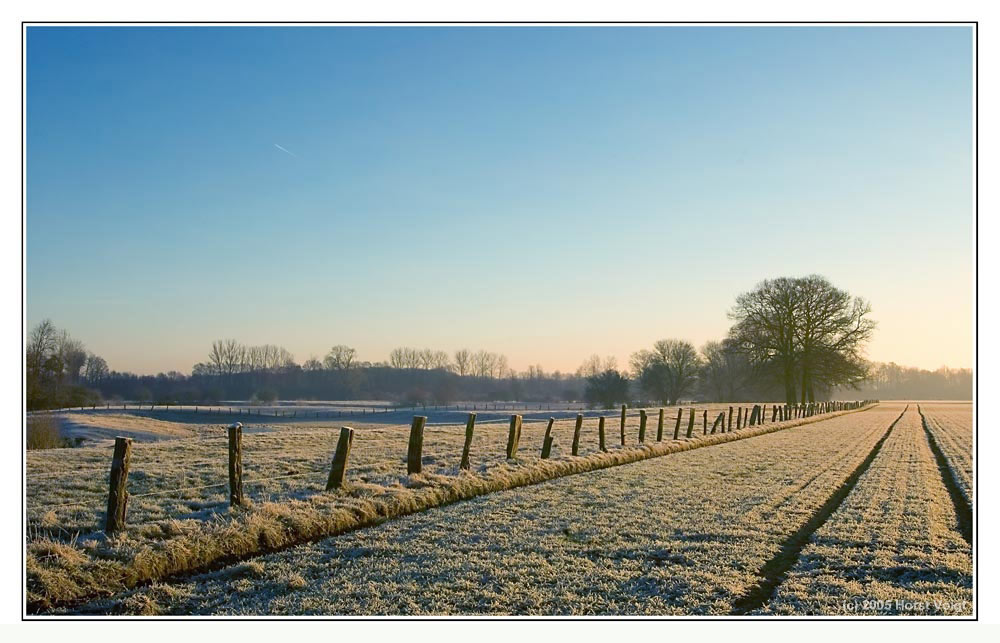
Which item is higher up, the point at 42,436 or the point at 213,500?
the point at 213,500

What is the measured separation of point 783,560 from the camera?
9.38 metres

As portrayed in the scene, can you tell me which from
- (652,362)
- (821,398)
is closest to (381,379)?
(652,362)

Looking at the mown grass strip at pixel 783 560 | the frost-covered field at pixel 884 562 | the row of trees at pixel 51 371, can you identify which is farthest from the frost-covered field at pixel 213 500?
the row of trees at pixel 51 371

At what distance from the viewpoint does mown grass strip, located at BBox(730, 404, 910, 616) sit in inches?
298

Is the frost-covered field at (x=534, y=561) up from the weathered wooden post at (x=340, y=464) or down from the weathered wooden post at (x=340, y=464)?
down

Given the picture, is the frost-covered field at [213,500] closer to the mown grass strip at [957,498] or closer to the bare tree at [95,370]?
the mown grass strip at [957,498]

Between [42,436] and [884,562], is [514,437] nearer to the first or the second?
[884,562]

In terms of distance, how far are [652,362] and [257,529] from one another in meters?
106

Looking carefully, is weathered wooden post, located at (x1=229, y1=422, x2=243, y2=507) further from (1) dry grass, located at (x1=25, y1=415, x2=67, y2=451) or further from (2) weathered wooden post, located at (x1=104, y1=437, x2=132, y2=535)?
(1) dry grass, located at (x1=25, y1=415, x2=67, y2=451)

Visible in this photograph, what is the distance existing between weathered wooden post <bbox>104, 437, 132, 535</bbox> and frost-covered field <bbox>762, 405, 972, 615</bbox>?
8215 mm

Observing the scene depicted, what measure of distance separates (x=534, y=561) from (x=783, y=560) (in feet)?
10.4

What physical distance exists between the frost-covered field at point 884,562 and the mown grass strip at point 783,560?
0.38 ft

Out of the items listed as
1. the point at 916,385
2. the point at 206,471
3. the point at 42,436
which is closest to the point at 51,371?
the point at 42,436

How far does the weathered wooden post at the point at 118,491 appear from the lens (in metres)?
9.89
